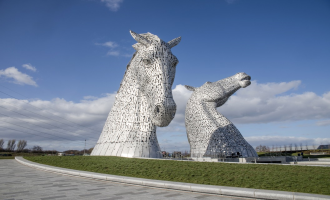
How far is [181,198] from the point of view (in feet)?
14.1

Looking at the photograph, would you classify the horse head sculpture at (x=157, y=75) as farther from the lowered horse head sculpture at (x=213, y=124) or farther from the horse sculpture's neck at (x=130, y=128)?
the lowered horse head sculpture at (x=213, y=124)

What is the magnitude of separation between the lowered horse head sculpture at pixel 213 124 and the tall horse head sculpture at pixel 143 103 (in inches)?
315

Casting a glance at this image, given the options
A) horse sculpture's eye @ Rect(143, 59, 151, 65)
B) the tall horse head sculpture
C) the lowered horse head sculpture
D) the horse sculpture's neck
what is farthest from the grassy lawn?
the lowered horse head sculpture

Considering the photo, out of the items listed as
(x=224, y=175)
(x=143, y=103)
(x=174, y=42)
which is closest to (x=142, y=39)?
(x=174, y=42)

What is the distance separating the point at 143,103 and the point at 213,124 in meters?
8.96

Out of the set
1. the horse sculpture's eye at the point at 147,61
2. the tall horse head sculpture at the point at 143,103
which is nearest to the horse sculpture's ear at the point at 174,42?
the tall horse head sculpture at the point at 143,103

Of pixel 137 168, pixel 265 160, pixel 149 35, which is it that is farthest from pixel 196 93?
pixel 137 168

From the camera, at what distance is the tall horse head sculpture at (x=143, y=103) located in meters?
8.11

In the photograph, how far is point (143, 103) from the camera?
10.0 metres

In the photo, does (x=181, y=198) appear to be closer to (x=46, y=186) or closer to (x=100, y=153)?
(x=46, y=186)

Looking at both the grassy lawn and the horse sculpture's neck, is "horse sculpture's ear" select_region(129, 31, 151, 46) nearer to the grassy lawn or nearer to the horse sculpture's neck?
the horse sculpture's neck

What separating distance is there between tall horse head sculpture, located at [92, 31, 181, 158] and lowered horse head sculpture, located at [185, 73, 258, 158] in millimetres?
7995

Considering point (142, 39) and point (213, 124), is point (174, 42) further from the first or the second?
point (213, 124)

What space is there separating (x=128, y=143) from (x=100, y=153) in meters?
1.57
